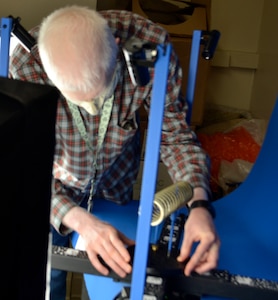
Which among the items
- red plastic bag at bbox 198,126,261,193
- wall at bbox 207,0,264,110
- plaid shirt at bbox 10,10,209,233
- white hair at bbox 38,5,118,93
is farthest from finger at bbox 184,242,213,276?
wall at bbox 207,0,264,110

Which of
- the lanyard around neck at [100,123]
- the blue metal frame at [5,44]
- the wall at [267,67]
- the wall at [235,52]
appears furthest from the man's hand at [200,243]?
the wall at [235,52]

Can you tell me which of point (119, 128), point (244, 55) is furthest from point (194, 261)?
point (244, 55)

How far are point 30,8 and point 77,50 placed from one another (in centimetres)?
117

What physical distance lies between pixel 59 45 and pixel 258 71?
2.12 metres

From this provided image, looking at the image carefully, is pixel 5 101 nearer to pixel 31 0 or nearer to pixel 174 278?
pixel 174 278

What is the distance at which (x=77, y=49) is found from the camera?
926mm

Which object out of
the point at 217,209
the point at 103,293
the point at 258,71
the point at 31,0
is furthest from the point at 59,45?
the point at 258,71

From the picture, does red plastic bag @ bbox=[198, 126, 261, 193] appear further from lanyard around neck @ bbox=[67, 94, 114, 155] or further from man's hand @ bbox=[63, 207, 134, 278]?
man's hand @ bbox=[63, 207, 134, 278]

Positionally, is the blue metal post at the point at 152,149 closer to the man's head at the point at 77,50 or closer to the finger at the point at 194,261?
the finger at the point at 194,261

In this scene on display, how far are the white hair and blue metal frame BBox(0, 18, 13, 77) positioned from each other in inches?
5.8

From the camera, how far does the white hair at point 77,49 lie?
933 millimetres

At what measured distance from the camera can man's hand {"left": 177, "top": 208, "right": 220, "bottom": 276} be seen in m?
0.86

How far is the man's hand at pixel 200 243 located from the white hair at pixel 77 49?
374 mm

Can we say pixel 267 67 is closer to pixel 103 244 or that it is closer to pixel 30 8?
pixel 30 8
